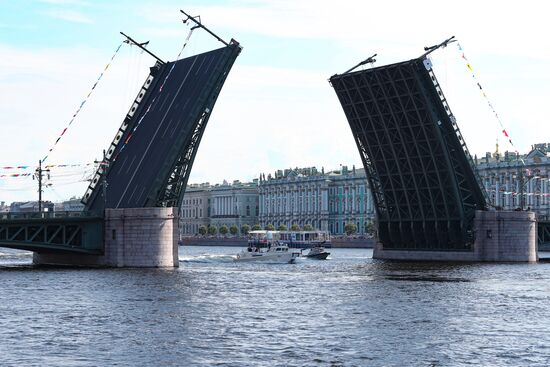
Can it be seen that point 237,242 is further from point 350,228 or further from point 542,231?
point 542,231

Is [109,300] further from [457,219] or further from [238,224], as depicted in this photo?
[238,224]

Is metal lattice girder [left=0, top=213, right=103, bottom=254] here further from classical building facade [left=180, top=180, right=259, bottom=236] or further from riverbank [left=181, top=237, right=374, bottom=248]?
classical building facade [left=180, top=180, right=259, bottom=236]

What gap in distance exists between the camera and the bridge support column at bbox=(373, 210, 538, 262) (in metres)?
68.4

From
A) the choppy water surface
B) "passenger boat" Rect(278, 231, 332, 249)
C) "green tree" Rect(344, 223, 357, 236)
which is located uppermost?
"green tree" Rect(344, 223, 357, 236)

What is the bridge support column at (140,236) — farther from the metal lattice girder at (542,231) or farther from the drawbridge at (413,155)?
the metal lattice girder at (542,231)

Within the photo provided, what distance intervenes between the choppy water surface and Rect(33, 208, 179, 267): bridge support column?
85.9 inches

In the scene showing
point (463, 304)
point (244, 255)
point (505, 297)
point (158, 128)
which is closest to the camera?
point (463, 304)

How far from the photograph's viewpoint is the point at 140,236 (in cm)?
5706

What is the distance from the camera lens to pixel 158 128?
188 ft

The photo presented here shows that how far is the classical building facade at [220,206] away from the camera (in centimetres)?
18162

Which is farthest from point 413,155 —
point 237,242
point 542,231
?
point 237,242

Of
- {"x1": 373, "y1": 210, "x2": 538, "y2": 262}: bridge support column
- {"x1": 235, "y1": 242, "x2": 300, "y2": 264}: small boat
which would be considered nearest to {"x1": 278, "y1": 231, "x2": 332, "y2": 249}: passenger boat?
{"x1": 235, "y1": 242, "x2": 300, "y2": 264}: small boat

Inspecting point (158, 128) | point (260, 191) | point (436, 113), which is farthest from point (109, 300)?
point (260, 191)

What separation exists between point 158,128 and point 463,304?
2284 cm
